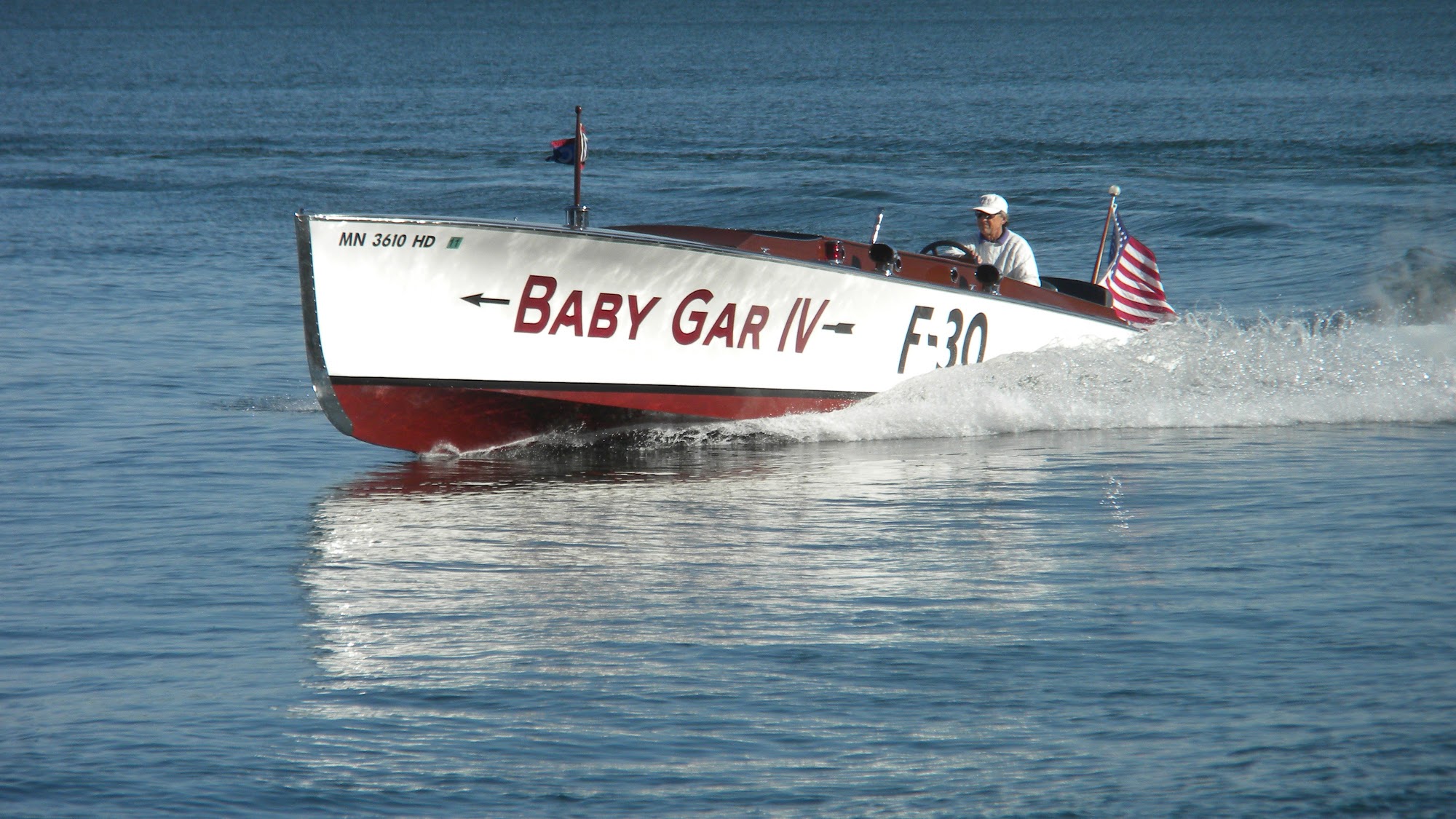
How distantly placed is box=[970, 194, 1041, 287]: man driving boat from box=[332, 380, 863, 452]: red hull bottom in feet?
6.10

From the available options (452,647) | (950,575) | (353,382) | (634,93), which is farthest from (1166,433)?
(634,93)

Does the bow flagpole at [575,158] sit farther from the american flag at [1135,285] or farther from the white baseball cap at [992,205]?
the american flag at [1135,285]

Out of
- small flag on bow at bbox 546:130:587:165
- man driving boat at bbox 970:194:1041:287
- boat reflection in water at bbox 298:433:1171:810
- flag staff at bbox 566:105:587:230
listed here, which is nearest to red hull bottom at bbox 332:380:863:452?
boat reflection in water at bbox 298:433:1171:810

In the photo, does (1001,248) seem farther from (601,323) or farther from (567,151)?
(567,151)

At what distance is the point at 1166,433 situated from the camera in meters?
11.1

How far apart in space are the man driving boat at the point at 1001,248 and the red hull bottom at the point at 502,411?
1.86 metres

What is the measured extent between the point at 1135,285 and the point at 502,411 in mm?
4968

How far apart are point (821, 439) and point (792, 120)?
32.3m

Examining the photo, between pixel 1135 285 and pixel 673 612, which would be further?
pixel 1135 285

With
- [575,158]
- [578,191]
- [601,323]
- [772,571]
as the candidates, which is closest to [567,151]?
[575,158]

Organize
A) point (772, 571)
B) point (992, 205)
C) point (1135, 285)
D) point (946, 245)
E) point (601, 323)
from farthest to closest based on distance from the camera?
point (1135, 285)
point (946, 245)
point (992, 205)
point (601, 323)
point (772, 571)

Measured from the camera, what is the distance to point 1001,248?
38.4 ft

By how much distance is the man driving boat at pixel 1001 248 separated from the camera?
11.6m

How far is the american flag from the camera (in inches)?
484
